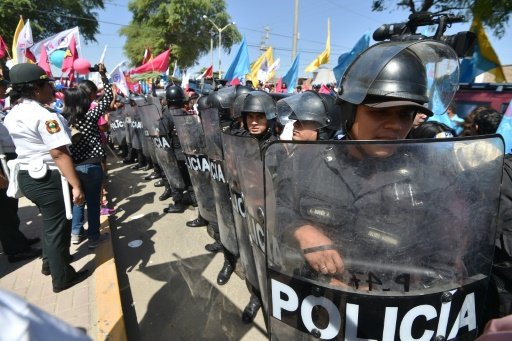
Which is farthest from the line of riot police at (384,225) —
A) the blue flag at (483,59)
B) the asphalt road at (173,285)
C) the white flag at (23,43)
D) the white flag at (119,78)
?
the white flag at (119,78)

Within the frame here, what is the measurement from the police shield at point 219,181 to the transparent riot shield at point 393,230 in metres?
1.60

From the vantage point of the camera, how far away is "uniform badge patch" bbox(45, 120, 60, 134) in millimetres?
2430

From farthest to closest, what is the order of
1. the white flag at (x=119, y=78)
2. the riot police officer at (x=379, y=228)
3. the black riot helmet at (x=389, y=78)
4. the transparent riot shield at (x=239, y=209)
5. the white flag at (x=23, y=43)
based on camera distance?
the white flag at (x=119, y=78) < the white flag at (x=23, y=43) < the transparent riot shield at (x=239, y=209) < the black riot helmet at (x=389, y=78) < the riot police officer at (x=379, y=228)

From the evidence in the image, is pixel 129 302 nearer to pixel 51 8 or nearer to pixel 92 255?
pixel 92 255

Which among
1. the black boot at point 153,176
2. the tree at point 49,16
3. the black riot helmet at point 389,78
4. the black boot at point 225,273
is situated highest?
the tree at point 49,16

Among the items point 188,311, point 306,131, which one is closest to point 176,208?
point 188,311

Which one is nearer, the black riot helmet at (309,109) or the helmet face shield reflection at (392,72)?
the helmet face shield reflection at (392,72)

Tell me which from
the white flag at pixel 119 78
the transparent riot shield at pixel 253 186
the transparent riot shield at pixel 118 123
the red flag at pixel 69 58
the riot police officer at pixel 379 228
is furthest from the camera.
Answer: the transparent riot shield at pixel 118 123

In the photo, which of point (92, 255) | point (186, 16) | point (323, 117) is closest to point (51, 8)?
point (186, 16)

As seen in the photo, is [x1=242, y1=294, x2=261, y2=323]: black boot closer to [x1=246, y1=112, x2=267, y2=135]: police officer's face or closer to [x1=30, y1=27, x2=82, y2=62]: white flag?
[x1=246, y1=112, x2=267, y2=135]: police officer's face

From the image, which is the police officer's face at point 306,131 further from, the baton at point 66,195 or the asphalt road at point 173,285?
the baton at point 66,195

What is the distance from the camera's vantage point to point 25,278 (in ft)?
10.3

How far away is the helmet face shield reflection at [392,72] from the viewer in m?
1.24

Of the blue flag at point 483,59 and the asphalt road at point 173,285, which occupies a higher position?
the blue flag at point 483,59
